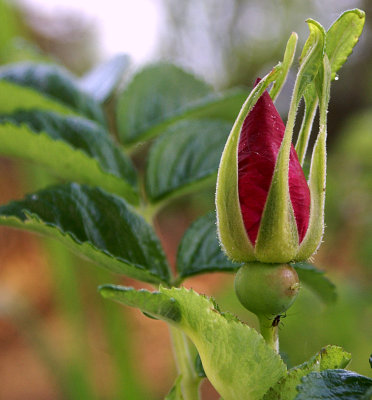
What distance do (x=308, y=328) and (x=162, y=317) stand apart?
525 millimetres

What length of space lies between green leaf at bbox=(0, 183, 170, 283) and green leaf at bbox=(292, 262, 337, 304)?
3.4 inches

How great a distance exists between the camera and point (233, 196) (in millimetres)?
229

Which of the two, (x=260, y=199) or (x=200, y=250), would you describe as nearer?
(x=260, y=199)

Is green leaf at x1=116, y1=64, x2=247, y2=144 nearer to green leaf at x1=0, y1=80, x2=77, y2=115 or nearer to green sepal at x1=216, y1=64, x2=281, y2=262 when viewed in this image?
green leaf at x1=0, y1=80, x2=77, y2=115

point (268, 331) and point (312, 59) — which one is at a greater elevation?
point (312, 59)

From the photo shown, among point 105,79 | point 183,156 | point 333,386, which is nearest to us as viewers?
point 333,386

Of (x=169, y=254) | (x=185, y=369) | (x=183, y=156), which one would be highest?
(x=183, y=156)

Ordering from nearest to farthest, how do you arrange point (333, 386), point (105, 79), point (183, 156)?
1. point (333, 386)
2. point (183, 156)
3. point (105, 79)

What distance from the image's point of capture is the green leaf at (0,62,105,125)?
485 millimetres

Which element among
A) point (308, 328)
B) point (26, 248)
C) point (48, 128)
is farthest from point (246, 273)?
point (26, 248)

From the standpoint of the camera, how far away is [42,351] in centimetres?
109

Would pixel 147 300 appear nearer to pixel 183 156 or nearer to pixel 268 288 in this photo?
pixel 268 288

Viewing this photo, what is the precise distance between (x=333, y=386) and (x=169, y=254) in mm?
2796

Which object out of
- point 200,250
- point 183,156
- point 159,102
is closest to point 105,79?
point 159,102
